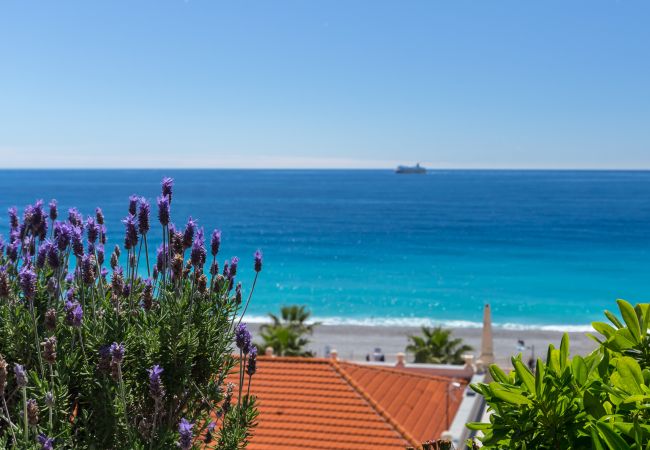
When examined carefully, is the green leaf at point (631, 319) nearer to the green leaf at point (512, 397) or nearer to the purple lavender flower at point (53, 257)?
the green leaf at point (512, 397)

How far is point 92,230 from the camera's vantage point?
374 centimetres

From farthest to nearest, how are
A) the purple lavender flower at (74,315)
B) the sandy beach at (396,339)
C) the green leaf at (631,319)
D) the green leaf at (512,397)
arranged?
the sandy beach at (396,339), the purple lavender flower at (74,315), the green leaf at (631,319), the green leaf at (512,397)

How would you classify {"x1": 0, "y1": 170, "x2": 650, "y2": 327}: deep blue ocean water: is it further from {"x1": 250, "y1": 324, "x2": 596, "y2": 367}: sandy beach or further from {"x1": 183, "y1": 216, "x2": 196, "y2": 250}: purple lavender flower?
{"x1": 183, "y1": 216, "x2": 196, "y2": 250}: purple lavender flower

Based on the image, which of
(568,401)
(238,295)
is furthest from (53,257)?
(568,401)

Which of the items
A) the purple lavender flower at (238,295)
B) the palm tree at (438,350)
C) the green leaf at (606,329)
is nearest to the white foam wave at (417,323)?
the palm tree at (438,350)

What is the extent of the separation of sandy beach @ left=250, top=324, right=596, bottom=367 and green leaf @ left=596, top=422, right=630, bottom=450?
32.6m

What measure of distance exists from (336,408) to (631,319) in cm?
909

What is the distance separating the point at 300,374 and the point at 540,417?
1010cm

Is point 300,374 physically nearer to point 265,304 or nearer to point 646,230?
point 265,304

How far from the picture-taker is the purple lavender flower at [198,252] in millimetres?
3643

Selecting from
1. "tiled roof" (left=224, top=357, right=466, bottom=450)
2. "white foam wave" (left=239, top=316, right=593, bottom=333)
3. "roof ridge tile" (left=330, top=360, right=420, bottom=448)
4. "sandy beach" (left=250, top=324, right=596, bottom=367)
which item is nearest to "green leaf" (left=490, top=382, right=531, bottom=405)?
"tiled roof" (left=224, top=357, right=466, bottom=450)

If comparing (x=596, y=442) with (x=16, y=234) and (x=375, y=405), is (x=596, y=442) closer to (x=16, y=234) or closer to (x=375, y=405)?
(x=16, y=234)

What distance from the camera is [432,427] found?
456 inches

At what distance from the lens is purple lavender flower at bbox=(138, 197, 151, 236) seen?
3.61 meters
